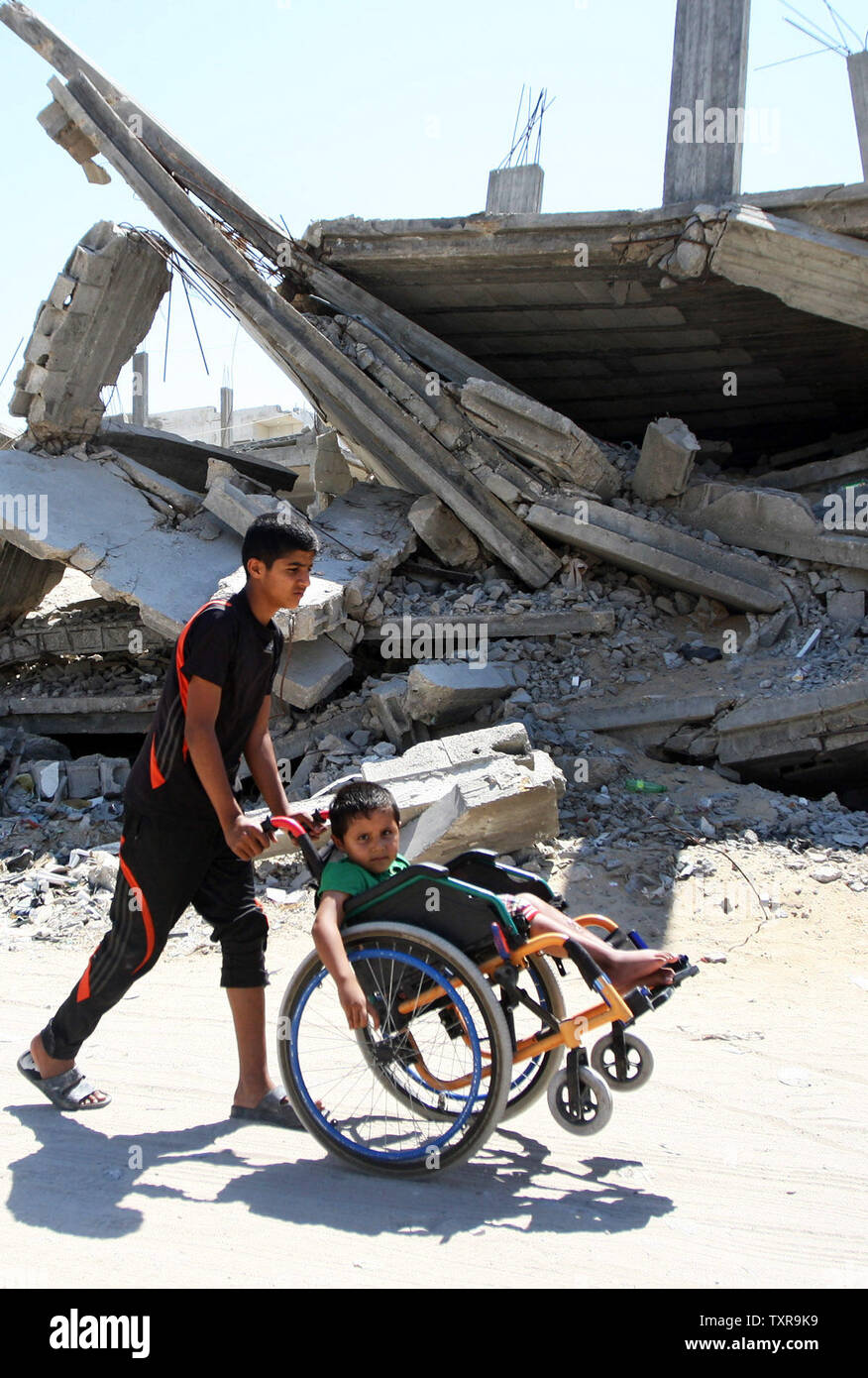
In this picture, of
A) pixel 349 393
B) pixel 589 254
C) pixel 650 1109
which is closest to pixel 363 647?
pixel 349 393

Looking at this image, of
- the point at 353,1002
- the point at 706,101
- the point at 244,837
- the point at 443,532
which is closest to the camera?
the point at 353,1002

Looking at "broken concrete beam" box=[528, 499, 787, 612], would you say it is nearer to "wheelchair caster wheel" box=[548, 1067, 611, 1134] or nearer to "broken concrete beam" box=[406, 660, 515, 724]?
"broken concrete beam" box=[406, 660, 515, 724]

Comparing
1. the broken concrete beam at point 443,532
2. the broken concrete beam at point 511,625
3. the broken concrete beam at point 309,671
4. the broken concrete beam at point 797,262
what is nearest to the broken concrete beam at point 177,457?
the broken concrete beam at point 443,532

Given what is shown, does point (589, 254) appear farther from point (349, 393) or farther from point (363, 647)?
point (363, 647)

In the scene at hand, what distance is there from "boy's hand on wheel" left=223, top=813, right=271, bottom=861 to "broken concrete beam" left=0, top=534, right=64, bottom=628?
24.0 feet

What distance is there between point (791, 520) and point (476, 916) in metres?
6.31

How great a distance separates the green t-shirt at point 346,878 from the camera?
2.87 metres

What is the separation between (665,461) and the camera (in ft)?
28.2

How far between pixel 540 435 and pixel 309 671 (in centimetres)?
268

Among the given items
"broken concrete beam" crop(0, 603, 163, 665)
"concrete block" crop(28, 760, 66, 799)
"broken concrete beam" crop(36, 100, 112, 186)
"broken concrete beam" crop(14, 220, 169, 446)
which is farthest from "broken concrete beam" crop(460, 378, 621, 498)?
"concrete block" crop(28, 760, 66, 799)

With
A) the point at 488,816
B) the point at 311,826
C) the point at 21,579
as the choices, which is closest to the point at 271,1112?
the point at 311,826

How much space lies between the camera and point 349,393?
9.04 metres

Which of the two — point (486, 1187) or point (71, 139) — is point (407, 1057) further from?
point (71, 139)

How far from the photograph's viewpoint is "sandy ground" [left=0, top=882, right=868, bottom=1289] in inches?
88.2
